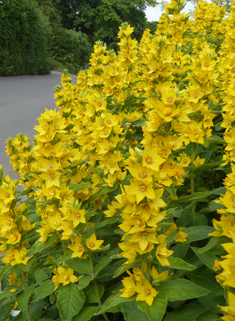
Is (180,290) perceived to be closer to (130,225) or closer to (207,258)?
(207,258)

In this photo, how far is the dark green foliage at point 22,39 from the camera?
14945mm

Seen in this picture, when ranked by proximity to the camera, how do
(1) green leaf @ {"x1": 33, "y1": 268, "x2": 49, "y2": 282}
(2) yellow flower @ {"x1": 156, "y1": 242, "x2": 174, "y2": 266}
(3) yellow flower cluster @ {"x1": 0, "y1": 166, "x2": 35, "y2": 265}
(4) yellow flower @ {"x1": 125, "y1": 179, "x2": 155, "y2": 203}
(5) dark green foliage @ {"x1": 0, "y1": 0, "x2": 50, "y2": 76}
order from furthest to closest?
(5) dark green foliage @ {"x1": 0, "y1": 0, "x2": 50, "y2": 76}, (1) green leaf @ {"x1": 33, "y1": 268, "x2": 49, "y2": 282}, (3) yellow flower cluster @ {"x1": 0, "y1": 166, "x2": 35, "y2": 265}, (2) yellow flower @ {"x1": 156, "y1": 242, "x2": 174, "y2": 266}, (4) yellow flower @ {"x1": 125, "y1": 179, "x2": 155, "y2": 203}

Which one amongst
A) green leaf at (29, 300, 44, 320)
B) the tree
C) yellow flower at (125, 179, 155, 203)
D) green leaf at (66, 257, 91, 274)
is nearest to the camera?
yellow flower at (125, 179, 155, 203)

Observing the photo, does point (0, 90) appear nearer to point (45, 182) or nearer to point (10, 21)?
point (10, 21)

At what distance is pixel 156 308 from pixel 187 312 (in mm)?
379

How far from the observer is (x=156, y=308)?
129 cm

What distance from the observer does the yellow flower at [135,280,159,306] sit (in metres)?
1.35

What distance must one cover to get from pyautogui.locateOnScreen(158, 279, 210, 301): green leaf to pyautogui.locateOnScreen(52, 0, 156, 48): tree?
27315 millimetres

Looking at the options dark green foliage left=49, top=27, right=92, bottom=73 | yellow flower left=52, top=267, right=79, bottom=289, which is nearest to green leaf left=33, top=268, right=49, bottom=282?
yellow flower left=52, top=267, right=79, bottom=289

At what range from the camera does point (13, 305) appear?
86.4 inches

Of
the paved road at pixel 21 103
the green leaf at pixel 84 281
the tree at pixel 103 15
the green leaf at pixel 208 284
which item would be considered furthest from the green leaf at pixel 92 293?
the tree at pixel 103 15

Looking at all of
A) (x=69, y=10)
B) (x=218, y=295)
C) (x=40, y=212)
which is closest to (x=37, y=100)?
(x=40, y=212)

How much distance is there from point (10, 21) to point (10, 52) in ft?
5.20

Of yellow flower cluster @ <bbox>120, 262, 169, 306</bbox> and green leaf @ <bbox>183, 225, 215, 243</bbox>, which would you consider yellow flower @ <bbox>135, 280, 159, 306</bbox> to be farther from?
green leaf @ <bbox>183, 225, 215, 243</bbox>
